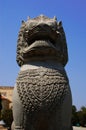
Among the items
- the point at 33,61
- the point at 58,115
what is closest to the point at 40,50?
the point at 33,61

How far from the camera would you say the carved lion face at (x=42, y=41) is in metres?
5.85

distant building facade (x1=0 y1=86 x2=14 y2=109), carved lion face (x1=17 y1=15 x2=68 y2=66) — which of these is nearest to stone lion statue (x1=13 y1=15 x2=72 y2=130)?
carved lion face (x1=17 y1=15 x2=68 y2=66)

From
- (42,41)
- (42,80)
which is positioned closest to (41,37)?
(42,41)

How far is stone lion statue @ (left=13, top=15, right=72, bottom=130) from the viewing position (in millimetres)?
5590

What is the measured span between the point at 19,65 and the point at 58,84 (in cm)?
95

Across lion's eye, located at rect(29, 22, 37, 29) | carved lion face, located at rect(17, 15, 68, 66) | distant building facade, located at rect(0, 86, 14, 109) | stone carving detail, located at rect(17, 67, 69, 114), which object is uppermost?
distant building facade, located at rect(0, 86, 14, 109)

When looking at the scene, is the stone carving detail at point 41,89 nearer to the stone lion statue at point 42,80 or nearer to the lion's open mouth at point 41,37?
the stone lion statue at point 42,80

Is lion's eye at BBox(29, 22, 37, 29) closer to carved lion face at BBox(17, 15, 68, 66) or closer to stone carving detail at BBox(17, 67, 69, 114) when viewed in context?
carved lion face at BBox(17, 15, 68, 66)

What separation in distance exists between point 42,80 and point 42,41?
699 mm

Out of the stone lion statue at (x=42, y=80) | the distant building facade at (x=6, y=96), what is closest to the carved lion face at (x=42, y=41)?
the stone lion statue at (x=42, y=80)

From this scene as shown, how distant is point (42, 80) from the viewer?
563cm

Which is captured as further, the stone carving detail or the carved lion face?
the carved lion face

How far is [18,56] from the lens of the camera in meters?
6.18

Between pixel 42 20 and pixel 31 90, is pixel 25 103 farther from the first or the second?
pixel 42 20
